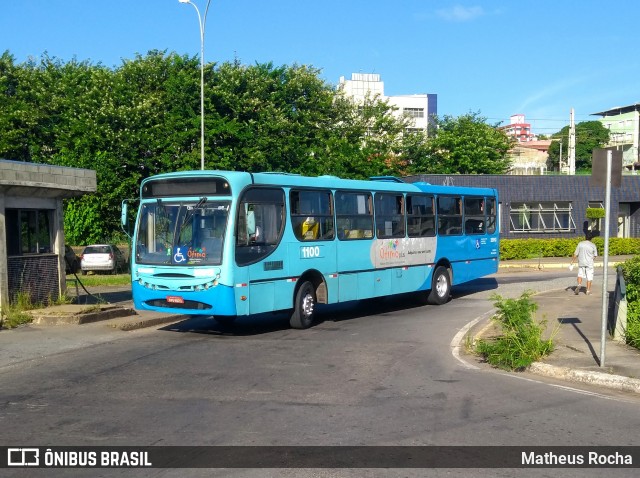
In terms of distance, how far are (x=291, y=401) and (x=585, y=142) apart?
344 ft

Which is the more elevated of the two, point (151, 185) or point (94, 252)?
point (151, 185)

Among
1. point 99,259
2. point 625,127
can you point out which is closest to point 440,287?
point 99,259

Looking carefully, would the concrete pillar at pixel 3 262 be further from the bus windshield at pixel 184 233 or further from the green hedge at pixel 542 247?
the green hedge at pixel 542 247

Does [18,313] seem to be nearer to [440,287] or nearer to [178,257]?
[178,257]

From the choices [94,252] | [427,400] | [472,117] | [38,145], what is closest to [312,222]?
[427,400]

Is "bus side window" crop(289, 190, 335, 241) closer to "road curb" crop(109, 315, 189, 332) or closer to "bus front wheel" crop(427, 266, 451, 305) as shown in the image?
"road curb" crop(109, 315, 189, 332)

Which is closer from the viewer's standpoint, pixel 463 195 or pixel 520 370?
pixel 520 370

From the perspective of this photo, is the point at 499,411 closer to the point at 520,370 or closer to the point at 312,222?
the point at 520,370

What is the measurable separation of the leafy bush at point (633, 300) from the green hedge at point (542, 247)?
86.5 feet

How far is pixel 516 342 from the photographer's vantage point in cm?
1092

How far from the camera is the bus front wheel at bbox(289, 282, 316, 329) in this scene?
14.9m

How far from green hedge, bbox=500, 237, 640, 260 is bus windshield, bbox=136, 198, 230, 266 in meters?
27.9

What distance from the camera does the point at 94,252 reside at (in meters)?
37.2

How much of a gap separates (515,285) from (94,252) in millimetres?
21987
